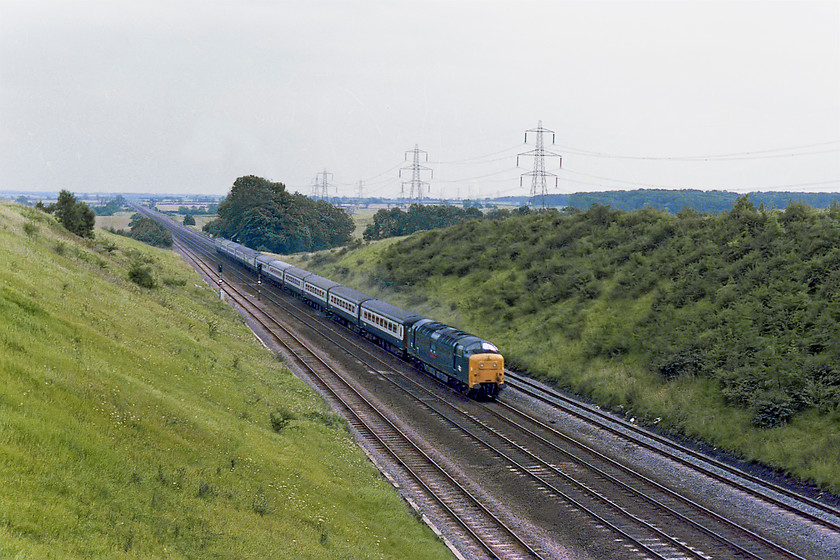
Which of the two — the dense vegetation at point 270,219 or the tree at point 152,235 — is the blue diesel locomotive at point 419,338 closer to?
the dense vegetation at point 270,219


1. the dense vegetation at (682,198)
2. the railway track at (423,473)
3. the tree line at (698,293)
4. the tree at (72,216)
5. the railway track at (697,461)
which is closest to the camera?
the railway track at (423,473)

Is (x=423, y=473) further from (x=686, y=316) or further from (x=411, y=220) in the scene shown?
(x=411, y=220)

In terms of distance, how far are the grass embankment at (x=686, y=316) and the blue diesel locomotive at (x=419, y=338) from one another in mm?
5554

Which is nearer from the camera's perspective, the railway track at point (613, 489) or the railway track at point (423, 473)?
the railway track at point (423, 473)

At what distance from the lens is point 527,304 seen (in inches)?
1938

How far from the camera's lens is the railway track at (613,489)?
62.0ft

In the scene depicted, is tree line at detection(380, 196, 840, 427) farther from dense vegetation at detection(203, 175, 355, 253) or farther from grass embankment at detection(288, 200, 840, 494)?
dense vegetation at detection(203, 175, 355, 253)

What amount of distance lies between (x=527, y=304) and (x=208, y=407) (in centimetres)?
3188

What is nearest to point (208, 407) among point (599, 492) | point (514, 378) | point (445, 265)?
point (599, 492)

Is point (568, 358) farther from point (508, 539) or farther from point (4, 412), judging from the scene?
point (4, 412)

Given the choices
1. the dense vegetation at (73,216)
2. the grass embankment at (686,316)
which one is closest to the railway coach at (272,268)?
the grass embankment at (686,316)

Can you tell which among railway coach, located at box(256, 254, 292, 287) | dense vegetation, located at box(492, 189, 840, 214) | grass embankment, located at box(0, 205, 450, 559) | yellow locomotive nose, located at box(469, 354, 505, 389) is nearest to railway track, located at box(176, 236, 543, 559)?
grass embankment, located at box(0, 205, 450, 559)

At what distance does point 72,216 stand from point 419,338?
3461 centimetres

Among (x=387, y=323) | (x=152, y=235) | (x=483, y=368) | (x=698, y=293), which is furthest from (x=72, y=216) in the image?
(x=152, y=235)
